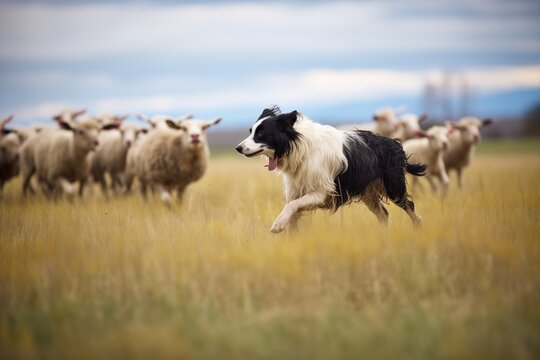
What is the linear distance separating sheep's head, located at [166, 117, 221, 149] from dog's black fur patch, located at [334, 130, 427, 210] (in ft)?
14.8

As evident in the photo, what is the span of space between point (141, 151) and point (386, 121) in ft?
23.5

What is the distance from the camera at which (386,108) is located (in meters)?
17.7

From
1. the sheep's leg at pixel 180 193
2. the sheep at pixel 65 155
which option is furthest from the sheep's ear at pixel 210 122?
the sheep at pixel 65 155

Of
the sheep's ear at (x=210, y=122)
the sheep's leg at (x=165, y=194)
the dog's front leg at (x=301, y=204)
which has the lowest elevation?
the sheep's leg at (x=165, y=194)

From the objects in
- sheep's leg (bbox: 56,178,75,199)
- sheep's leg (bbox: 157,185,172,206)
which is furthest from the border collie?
sheep's leg (bbox: 56,178,75,199)

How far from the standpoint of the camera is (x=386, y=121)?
17.3 metres

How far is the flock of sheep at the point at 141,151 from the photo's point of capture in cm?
1266

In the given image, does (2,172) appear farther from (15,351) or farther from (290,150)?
(15,351)

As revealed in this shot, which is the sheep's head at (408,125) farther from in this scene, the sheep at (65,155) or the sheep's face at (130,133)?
the sheep at (65,155)

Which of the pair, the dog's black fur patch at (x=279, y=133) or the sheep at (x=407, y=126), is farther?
A: the sheep at (x=407, y=126)

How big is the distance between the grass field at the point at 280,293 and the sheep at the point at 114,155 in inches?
342

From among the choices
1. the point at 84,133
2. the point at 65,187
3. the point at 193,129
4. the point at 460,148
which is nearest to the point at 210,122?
the point at 193,129

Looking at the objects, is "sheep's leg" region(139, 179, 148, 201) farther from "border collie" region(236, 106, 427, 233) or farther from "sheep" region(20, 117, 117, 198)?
"border collie" region(236, 106, 427, 233)

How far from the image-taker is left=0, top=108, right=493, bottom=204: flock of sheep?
12664 millimetres
